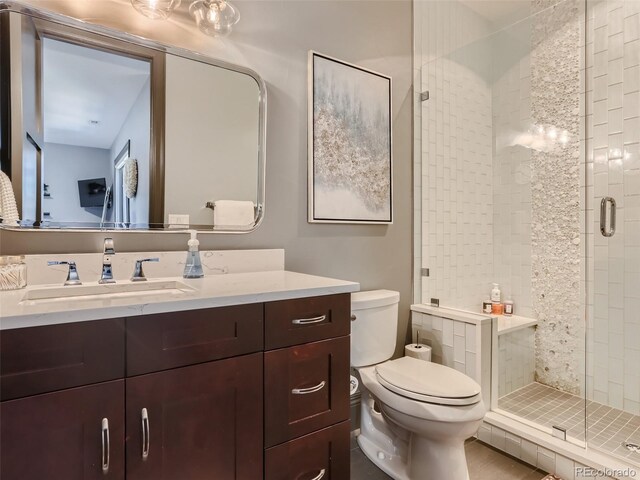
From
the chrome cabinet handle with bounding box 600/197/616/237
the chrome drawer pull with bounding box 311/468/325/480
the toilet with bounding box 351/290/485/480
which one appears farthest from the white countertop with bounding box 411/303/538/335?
the chrome drawer pull with bounding box 311/468/325/480

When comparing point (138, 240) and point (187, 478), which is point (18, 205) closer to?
point (138, 240)

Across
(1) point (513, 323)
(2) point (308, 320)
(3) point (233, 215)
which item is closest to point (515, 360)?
(1) point (513, 323)

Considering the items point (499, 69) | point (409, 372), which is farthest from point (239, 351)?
point (499, 69)

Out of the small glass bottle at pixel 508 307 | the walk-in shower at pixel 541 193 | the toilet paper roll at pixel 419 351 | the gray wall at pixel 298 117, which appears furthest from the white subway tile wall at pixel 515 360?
the gray wall at pixel 298 117

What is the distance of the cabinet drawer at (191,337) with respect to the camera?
854mm

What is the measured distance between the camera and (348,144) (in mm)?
1946

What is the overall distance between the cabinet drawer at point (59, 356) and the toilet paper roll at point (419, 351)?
1534 millimetres

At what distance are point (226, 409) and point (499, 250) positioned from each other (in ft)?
7.38

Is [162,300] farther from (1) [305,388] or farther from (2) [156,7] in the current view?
(2) [156,7]

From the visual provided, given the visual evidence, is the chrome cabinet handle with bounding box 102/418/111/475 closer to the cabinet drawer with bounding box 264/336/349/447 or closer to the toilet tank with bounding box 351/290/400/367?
the cabinet drawer with bounding box 264/336/349/447

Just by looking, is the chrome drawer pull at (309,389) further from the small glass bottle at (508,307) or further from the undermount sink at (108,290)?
the small glass bottle at (508,307)

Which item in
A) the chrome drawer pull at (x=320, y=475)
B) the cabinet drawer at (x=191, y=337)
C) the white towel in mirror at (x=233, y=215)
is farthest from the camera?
the white towel in mirror at (x=233, y=215)

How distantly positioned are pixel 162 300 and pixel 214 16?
1204 millimetres

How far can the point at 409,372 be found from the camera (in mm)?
1604
